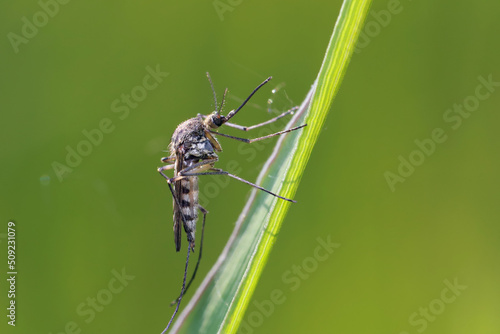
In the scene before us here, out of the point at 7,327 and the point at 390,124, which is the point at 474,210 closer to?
the point at 390,124

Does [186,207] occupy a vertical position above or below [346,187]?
below

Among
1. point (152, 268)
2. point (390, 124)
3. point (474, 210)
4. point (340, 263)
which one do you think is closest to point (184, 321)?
point (152, 268)

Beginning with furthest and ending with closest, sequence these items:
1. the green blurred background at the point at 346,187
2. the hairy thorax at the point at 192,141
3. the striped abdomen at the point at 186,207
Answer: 1. the hairy thorax at the point at 192,141
2. the striped abdomen at the point at 186,207
3. the green blurred background at the point at 346,187

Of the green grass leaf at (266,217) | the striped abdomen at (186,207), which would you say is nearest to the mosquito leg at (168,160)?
the striped abdomen at (186,207)

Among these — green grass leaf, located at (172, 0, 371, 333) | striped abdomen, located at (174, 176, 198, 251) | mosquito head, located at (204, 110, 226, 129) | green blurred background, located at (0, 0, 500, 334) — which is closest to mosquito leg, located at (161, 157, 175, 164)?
striped abdomen, located at (174, 176, 198, 251)

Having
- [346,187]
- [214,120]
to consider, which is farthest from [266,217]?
[214,120]

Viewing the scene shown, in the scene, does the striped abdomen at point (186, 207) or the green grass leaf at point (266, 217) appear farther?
the striped abdomen at point (186, 207)

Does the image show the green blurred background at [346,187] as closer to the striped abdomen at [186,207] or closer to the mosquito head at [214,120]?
the striped abdomen at [186,207]

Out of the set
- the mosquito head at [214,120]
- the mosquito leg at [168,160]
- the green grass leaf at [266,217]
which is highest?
the mosquito head at [214,120]

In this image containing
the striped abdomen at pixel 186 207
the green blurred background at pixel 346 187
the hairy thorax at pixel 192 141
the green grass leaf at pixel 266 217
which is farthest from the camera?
the hairy thorax at pixel 192 141

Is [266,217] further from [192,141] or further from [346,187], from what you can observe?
[192,141]
